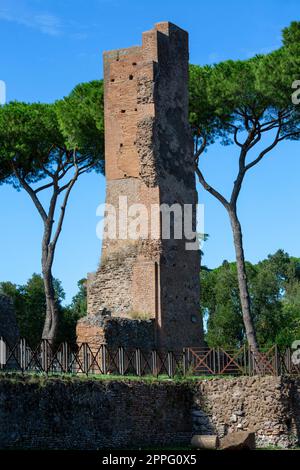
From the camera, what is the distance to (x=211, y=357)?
78.4ft

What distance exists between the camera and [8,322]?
2044 cm

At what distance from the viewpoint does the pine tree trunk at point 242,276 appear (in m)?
25.8

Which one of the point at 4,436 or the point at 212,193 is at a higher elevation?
the point at 212,193

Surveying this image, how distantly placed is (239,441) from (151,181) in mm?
8114

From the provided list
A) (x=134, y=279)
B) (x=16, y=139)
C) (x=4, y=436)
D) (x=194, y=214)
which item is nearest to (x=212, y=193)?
(x=194, y=214)

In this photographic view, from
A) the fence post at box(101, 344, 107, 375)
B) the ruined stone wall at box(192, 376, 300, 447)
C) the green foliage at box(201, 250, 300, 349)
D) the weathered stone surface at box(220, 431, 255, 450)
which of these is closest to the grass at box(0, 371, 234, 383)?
the ruined stone wall at box(192, 376, 300, 447)

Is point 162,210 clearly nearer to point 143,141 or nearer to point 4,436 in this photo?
point 143,141

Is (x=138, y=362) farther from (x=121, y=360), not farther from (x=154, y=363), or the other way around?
(x=154, y=363)

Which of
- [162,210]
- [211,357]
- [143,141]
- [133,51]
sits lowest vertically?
[211,357]

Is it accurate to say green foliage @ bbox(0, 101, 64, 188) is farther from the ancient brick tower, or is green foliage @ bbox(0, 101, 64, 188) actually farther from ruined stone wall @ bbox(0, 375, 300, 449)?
ruined stone wall @ bbox(0, 375, 300, 449)

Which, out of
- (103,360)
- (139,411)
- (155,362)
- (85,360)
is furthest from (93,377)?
(155,362)

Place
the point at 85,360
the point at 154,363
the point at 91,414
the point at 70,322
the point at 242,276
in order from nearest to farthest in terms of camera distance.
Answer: the point at 91,414
the point at 85,360
the point at 154,363
the point at 242,276
the point at 70,322

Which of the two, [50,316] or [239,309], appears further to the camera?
[239,309]
